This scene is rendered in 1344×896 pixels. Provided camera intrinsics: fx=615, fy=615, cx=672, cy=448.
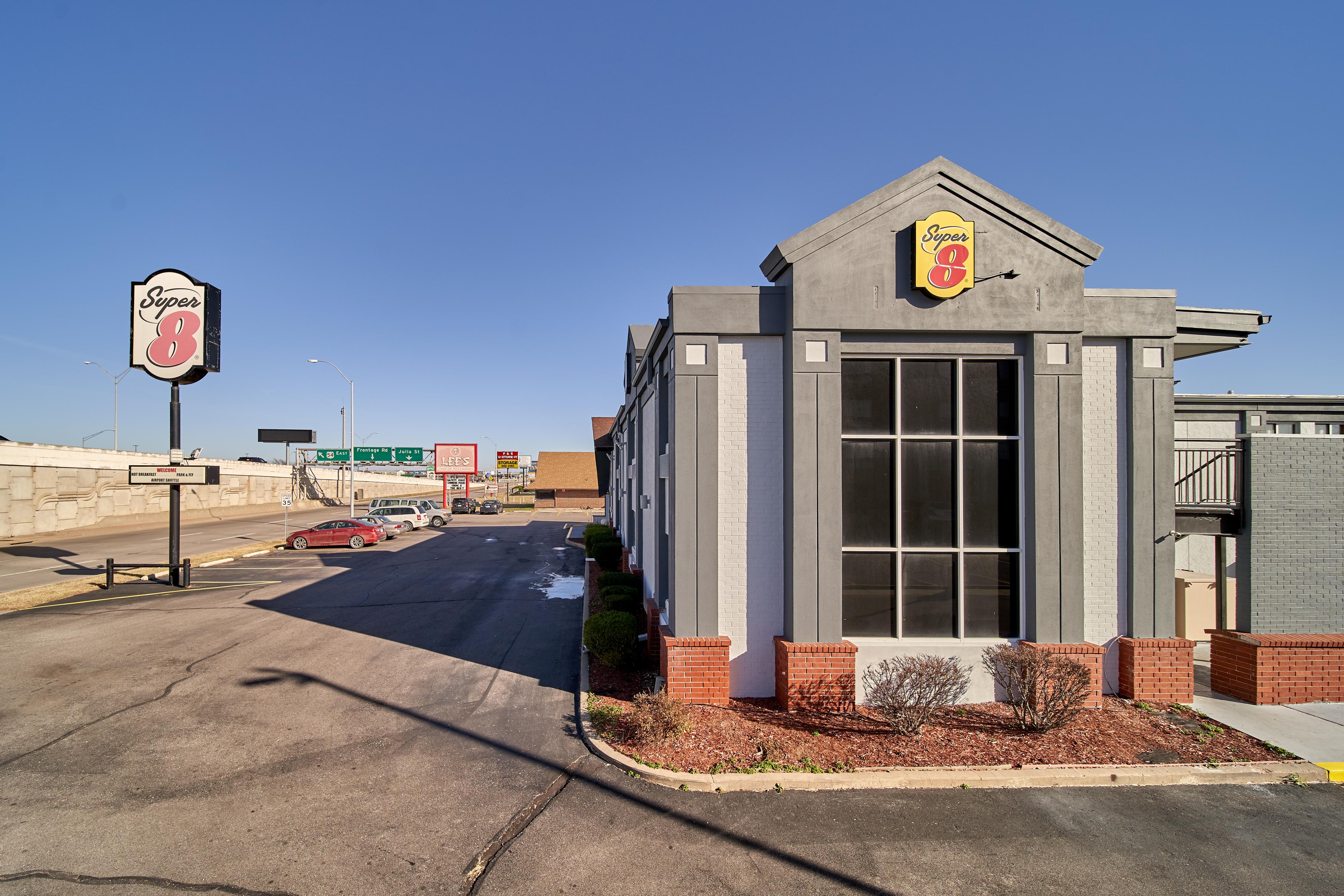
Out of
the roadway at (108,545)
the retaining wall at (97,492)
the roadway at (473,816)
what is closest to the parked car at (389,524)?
the roadway at (108,545)

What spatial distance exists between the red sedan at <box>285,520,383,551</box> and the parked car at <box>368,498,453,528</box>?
36.4ft

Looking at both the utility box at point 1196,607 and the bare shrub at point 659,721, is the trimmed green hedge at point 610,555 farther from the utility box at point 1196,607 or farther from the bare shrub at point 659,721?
the utility box at point 1196,607

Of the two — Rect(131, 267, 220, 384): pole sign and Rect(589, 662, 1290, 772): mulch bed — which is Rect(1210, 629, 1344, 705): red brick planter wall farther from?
Rect(131, 267, 220, 384): pole sign

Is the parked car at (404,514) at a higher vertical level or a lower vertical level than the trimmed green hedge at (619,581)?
lower

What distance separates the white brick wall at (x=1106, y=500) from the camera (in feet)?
30.2

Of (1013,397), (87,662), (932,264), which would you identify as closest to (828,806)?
(1013,397)

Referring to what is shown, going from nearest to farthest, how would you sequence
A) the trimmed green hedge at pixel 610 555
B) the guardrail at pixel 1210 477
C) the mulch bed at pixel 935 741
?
the mulch bed at pixel 935 741, the guardrail at pixel 1210 477, the trimmed green hedge at pixel 610 555

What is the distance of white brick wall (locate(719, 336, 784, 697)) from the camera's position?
9.04 metres

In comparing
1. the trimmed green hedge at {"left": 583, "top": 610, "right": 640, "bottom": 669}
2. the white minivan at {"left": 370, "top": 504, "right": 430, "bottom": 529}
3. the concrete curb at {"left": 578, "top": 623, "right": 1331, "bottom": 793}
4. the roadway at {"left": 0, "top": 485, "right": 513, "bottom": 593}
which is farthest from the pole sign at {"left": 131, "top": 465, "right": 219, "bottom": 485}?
the white minivan at {"left": 370, "top": 504, "right": 430, "bottom": 529}

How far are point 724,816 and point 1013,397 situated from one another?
7.14m

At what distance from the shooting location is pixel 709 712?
27.8 ft

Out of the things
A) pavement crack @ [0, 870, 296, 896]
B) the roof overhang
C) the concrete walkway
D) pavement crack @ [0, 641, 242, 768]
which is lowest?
pavement crack @ [0, 641, 242, 768]

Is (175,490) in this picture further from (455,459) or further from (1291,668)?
(455,459)

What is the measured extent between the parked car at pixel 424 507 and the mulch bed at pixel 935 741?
39.0 metres
